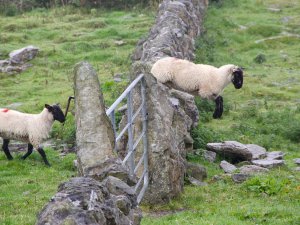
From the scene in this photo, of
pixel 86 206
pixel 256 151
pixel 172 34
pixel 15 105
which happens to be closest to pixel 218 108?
pixel 256 151

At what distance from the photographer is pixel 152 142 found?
9.42m

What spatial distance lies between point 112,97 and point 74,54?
22.0 feet

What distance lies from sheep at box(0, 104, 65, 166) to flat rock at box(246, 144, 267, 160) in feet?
13.1

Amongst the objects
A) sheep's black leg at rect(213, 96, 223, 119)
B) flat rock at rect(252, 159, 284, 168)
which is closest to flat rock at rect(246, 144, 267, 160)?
flat rock at rect(252, 159, 284, 168)

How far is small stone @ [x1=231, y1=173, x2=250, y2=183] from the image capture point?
1045 centimetres

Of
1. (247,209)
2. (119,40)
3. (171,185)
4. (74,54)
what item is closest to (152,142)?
(171,185)

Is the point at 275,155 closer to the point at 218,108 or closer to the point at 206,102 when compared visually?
the point at 218,108

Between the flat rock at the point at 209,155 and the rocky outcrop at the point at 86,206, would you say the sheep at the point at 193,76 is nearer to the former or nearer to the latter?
the flat rock at the point at 209,155

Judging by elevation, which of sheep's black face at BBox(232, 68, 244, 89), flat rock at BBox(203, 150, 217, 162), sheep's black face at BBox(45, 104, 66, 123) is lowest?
flat rock at BBox(203, 150, 217, 162)

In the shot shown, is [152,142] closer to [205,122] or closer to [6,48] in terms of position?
[205,122]

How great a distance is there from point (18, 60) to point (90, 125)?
593 inches

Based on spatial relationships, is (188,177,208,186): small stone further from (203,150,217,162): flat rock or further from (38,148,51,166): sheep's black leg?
(38,148,51,166): sheep's black leg

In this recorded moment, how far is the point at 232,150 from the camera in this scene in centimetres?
1234

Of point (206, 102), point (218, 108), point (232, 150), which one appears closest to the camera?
point (232, 150)
